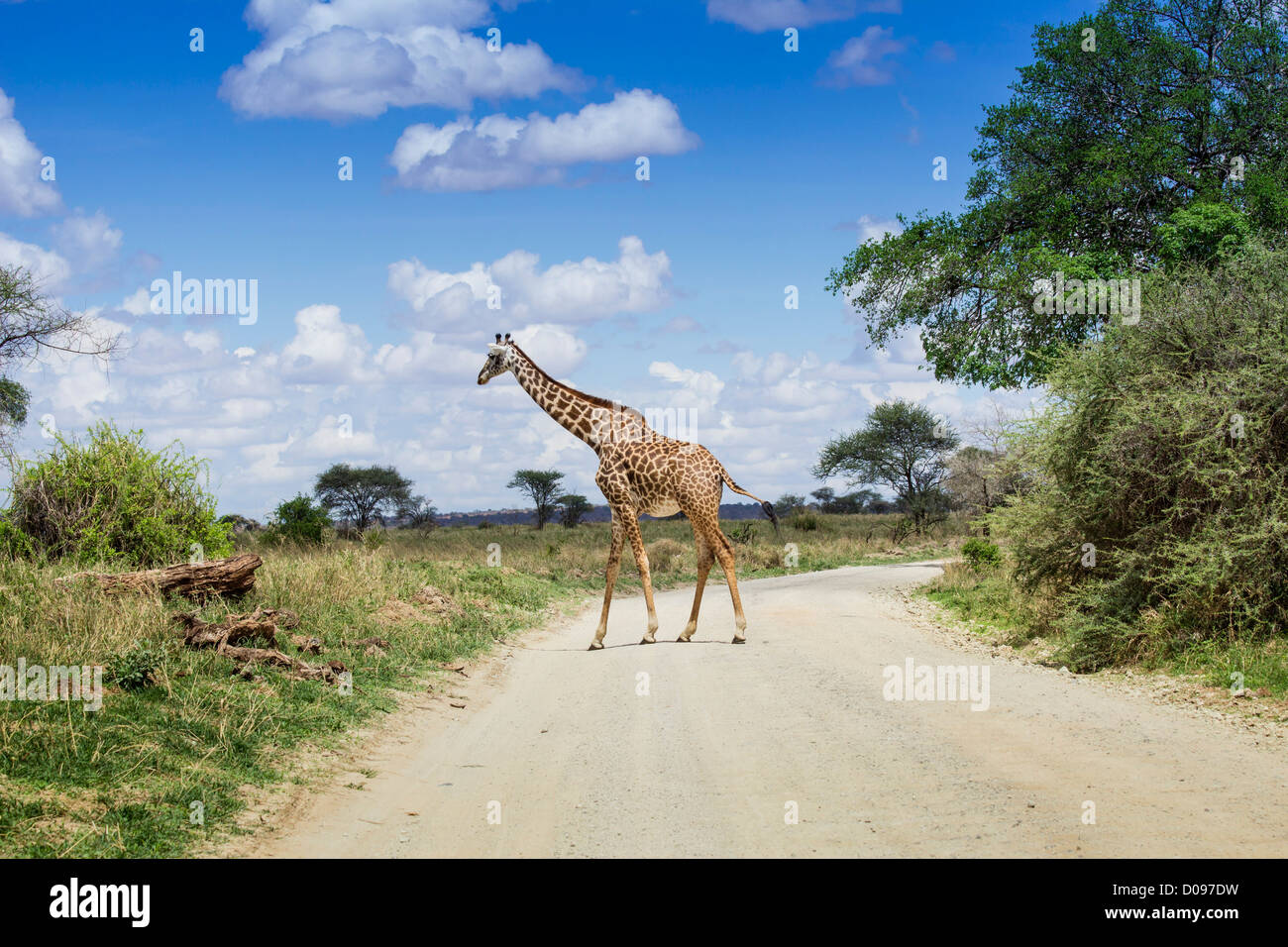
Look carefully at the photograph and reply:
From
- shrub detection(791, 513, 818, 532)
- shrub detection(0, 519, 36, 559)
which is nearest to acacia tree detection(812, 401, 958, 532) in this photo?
shrub detection(791, 513, 818, 532)

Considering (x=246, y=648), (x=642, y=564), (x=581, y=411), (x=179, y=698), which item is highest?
(x=581, y=411)

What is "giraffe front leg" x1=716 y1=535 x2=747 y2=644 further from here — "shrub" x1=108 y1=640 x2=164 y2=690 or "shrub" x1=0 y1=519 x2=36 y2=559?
"shrub" x1=0 y1=519 x2=36 y2=559

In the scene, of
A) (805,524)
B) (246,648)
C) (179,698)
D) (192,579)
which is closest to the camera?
(179,698)

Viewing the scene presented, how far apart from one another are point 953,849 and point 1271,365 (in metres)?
8.28

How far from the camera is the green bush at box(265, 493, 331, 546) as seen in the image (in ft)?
92.3

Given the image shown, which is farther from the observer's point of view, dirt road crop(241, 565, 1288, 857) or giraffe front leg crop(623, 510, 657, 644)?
giraffe front leg crop(623, 510, 657, 644)

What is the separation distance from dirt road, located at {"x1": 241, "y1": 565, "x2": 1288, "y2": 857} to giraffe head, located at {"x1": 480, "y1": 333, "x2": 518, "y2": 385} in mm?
4899

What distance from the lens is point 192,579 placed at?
11.5m

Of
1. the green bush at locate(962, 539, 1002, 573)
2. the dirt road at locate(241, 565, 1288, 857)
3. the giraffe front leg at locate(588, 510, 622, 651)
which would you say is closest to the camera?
the dirt road at locate(241, 565, 1288, 857)

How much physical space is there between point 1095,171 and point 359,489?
48.0m

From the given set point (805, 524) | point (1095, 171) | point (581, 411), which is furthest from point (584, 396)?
point (805, 524)

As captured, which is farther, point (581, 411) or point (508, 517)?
point (508, 517)

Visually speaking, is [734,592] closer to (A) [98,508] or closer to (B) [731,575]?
(B) [731,575]
